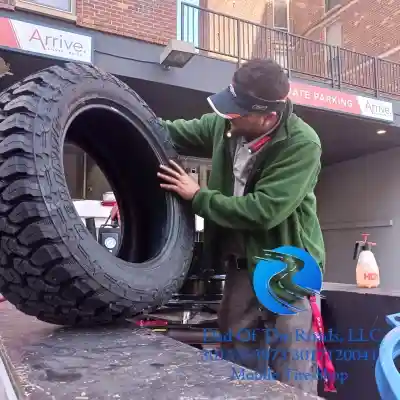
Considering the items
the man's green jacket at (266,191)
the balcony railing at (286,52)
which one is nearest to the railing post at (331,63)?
the balcony railing at (286,52)

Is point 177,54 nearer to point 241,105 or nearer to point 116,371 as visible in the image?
point 241,105

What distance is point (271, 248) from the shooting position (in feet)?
5.59

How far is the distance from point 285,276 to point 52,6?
6.20 m

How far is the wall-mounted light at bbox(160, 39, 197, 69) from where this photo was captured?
652 cm

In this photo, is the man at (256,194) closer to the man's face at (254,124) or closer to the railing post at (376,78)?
the man's face at (254,124)

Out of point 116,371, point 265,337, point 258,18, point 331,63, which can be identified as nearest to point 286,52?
point 331,63

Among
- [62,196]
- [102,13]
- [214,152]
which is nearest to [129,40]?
[102,13]

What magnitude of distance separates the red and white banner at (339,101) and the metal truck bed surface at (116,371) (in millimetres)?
7209

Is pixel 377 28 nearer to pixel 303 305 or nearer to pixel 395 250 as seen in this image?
pixel 395 250

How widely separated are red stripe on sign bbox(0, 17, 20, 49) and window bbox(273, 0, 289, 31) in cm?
858

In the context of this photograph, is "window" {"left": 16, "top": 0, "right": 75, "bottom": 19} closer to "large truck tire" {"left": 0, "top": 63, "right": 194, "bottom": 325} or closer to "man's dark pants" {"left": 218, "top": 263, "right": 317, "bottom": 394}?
"large truck tire" {"left": 0, "top": 63, "right": 194, "bottom": 325}

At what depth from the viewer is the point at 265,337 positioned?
1.82m

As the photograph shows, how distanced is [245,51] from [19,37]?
4.21 m

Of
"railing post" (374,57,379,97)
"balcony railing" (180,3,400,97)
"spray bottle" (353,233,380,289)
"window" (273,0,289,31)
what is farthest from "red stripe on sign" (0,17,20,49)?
"window" (273,0,289,31)
